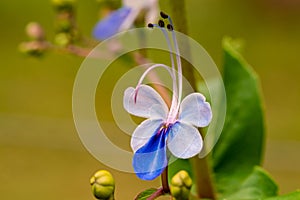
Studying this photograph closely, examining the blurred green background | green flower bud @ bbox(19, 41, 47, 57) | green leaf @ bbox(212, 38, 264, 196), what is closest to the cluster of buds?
green flower bud @ bbox(19, 41, 47, 57)

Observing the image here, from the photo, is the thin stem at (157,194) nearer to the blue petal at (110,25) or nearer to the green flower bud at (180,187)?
the green flower bud at (180,187)

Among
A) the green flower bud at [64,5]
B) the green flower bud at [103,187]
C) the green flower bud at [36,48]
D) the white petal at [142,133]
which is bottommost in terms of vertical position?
the green flower bud at [103,187]

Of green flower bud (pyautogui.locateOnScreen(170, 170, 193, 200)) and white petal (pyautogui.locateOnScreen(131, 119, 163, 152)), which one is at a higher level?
white petal (pyautogui.locateOnScreen(131, 119, 163, 152))

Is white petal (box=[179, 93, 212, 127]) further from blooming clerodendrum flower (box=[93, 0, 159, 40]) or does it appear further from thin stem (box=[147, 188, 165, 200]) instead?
blooming clerodendrum flower (box=[93, 0, 159, 40])

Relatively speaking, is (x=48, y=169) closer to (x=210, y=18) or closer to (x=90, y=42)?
(x=210, y=18)

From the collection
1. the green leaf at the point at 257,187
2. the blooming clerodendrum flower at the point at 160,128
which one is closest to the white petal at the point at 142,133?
the blooming clerodendrum flower at the point at 160,128

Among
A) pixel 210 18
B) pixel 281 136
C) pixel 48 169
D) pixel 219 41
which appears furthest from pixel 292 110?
pixel 48 169
